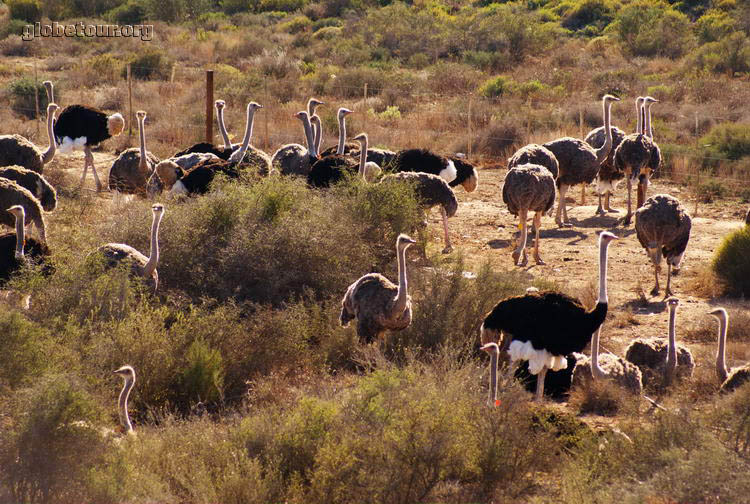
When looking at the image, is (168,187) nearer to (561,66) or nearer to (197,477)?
(197,477)

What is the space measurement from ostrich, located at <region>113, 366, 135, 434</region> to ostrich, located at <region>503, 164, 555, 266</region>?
21.1ft

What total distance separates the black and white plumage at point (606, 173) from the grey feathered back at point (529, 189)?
111 inches

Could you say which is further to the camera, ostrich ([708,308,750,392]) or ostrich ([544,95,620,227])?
ostrich ([544,95,620,227])

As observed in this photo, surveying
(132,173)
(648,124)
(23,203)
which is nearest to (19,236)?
(23,203)

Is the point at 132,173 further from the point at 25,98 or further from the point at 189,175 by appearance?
the point at 25,98

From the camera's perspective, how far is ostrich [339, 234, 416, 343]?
28.7 feet

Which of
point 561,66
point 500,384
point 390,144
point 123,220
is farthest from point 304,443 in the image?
point 561,66

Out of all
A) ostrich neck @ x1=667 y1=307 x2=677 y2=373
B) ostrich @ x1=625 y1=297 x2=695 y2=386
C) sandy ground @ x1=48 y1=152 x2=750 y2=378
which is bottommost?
sandy ground @ x1=48 y1=152 x2=750 y2=378

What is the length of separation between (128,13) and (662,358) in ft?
131

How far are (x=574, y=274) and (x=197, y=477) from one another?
7.31 metres

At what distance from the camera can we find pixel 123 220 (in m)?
10.8

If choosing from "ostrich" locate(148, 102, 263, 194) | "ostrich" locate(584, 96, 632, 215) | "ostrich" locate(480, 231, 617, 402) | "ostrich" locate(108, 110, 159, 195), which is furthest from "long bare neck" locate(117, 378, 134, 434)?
"ostrich" locate(584, 96, 632, 215)

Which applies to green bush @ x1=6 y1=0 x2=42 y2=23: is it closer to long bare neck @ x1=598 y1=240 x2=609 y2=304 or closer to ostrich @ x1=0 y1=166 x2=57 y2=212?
ostrich @ x1=0 y1=166 x2=57 y2=212

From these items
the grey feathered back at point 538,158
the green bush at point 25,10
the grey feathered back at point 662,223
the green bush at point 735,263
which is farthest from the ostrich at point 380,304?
the green bush at point 25,10
